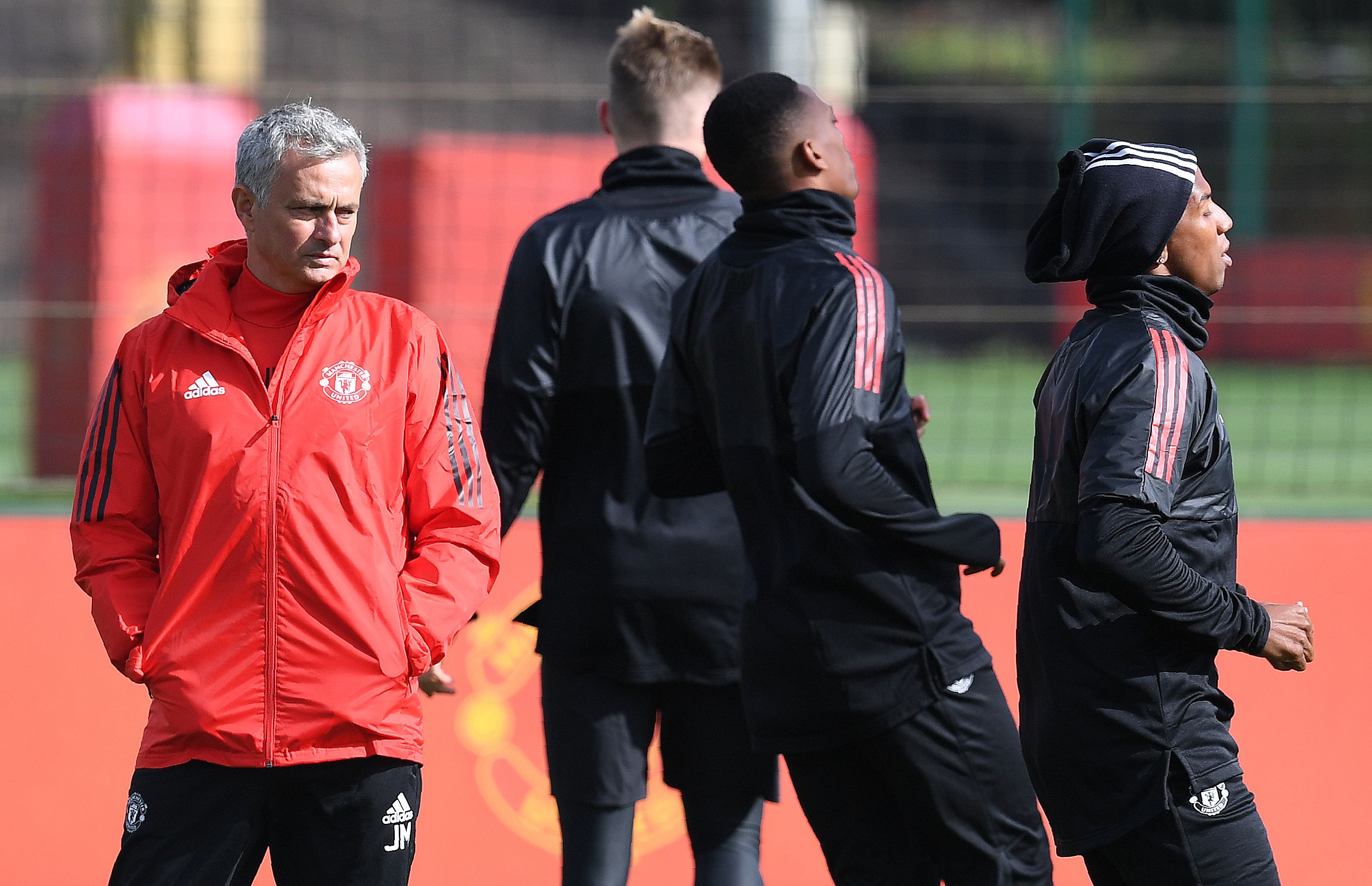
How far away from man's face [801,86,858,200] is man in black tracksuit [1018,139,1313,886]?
398mm

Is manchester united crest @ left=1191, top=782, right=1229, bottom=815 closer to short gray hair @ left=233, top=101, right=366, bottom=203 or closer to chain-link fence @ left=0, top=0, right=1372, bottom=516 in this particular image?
short gray hair @ left=233, top=101, right=366, bottom=203

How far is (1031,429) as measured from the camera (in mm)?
12773

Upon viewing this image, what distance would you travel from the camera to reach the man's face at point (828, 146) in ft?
10.0

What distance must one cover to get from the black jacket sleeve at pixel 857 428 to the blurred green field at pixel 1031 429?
8.41ft

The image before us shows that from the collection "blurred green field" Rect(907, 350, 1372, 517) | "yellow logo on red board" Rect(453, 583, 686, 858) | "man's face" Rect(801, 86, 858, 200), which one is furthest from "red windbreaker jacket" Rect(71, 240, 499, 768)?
"blurred green field" Rect(907, 350, 1372, 517)

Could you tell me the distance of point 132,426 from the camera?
271cm

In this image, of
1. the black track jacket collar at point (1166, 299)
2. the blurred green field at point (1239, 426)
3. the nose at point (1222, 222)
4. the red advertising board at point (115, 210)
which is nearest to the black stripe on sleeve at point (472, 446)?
the black track jacket collar at point (1166, 299)

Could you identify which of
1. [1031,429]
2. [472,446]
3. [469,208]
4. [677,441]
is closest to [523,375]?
[677,441]

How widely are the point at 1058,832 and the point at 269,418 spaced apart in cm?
148

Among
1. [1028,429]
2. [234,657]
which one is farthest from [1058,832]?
[1028,429]

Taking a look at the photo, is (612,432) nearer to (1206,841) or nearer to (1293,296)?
(1206,841)

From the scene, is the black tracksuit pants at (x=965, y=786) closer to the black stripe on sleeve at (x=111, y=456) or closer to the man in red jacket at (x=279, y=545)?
the man in red jacket at (x=279, y=545)

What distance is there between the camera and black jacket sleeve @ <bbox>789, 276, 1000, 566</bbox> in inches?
111

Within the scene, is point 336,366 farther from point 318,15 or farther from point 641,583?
point 318,15
